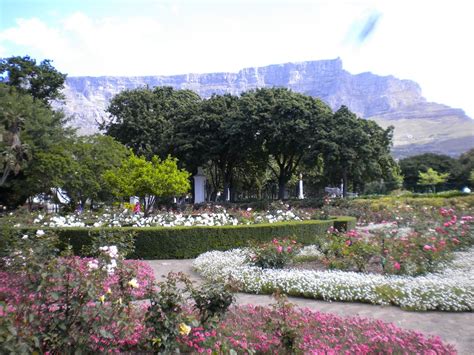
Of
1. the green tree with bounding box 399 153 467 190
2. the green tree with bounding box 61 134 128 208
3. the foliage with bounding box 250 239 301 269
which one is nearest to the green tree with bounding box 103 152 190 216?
the foliage with bounding box 250 239 301 269

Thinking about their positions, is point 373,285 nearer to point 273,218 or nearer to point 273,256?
point 273,256

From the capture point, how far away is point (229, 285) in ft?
13.9

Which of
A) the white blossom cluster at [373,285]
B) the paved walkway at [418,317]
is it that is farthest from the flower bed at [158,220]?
the paved walkway at [418,317]

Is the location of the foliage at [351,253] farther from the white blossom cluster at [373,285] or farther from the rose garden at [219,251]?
the white blossom cluster at [373,285]

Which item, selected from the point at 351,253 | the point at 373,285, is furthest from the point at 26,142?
the point at 373,285

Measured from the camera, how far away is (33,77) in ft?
102

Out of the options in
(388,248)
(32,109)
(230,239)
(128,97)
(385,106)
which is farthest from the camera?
(385,106)

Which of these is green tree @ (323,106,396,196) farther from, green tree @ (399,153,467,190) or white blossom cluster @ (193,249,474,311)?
green tree @ (399,153,467,190)

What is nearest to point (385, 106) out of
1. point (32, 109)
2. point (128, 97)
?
point (128, 97)

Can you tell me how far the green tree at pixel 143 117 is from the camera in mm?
35219

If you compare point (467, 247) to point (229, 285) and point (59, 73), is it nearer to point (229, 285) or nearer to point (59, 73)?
point (229, 285)

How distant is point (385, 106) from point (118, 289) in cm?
18214

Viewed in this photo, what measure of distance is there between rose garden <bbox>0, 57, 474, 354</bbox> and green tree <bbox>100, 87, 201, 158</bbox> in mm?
3501

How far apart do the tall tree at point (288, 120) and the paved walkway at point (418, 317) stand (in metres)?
19.5
